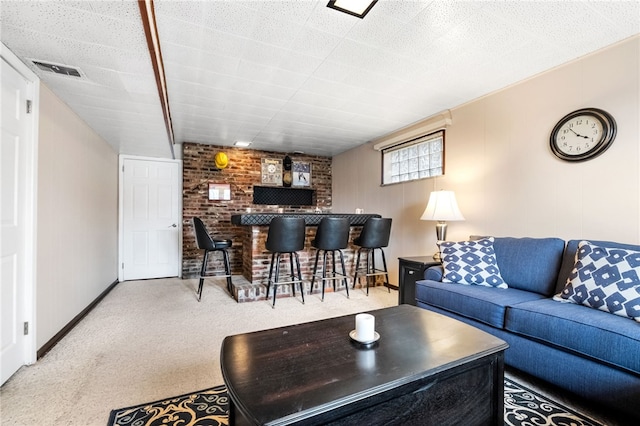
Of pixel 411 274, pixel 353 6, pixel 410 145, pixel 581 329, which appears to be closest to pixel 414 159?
pixel 410 145

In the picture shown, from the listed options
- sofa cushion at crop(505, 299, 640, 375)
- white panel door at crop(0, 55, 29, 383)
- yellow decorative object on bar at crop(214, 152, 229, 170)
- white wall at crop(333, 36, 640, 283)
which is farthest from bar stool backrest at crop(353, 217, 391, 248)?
white panel door at crop(0, 55, 29, 383)

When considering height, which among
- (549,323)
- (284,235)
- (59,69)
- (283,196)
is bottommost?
(549,323)

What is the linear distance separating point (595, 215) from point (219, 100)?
3.67 m

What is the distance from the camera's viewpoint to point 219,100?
3.36 metres

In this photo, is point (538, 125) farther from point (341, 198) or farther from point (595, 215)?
point (341, 198)

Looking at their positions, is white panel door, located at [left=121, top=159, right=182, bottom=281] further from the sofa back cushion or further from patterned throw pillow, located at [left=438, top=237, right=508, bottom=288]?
the sofa back cushion

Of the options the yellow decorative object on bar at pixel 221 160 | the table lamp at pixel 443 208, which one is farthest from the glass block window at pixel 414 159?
the yellow decorative object on bar at pixel 221 160

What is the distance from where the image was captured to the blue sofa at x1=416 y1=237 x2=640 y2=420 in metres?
1.52

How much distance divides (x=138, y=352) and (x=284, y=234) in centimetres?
174

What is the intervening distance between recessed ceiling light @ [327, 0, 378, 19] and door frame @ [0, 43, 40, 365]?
2.18 meters

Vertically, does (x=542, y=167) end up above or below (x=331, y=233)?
above

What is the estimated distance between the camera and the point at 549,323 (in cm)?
178

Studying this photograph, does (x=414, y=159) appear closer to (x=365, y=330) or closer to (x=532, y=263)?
(x=532, y=263)

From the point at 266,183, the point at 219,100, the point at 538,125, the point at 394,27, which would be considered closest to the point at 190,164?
the point at 266,183
